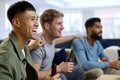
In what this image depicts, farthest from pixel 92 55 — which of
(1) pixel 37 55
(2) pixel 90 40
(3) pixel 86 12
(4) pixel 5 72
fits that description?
(3) pixel 86 12

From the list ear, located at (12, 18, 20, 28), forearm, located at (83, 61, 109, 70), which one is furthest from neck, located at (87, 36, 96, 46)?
ear, located at (12, 18, 20, 28)

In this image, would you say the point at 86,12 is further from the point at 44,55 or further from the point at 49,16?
the point at 44,55

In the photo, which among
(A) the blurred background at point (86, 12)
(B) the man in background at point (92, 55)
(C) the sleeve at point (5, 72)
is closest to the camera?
(C) the sleeve at point (5, 72)

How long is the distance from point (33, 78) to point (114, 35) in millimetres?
9482

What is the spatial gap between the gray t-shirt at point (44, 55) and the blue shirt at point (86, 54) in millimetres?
563

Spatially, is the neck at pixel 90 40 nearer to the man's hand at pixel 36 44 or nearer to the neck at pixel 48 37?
the neck at pixel 48 37

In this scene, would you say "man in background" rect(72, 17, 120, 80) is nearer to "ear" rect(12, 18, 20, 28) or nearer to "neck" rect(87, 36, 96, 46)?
"neck" rect(87, 36, 96, 46)

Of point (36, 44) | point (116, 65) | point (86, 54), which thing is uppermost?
point (36, 44)

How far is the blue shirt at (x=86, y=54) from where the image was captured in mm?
2662

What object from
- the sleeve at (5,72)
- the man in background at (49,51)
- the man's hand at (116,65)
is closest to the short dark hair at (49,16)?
the man in background at (49,51)

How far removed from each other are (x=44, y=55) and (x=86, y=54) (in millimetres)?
871

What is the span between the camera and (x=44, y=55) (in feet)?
6.90

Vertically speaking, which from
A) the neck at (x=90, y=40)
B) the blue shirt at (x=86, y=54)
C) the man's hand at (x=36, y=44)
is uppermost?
the man's hand at (x=36, y=44)

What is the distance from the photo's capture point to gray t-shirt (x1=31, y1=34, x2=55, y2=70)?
78.6 inches
